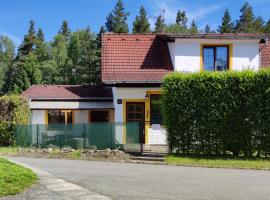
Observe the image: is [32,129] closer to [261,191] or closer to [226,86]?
[226,86]

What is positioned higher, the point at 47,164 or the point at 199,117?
the point at 199,117

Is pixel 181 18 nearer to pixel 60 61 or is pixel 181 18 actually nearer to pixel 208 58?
pixel 60 61

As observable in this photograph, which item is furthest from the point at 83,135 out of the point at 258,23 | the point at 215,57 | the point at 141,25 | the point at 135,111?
the point at 258,23

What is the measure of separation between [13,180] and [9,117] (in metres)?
16.0

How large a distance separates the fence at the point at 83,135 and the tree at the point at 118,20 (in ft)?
190

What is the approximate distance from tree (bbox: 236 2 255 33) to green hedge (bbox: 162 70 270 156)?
78.6 m

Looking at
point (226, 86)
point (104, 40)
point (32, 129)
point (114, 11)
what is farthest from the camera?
point (114, 11)

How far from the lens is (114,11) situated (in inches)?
3499

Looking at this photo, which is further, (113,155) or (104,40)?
(104,40)

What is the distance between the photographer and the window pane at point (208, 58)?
1063 inches

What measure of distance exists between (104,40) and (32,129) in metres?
7.36

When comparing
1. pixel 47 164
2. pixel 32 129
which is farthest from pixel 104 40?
pixel 47 164

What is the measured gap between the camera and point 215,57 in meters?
27.1

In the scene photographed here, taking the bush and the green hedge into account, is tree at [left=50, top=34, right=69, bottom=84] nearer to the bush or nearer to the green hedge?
the bush
